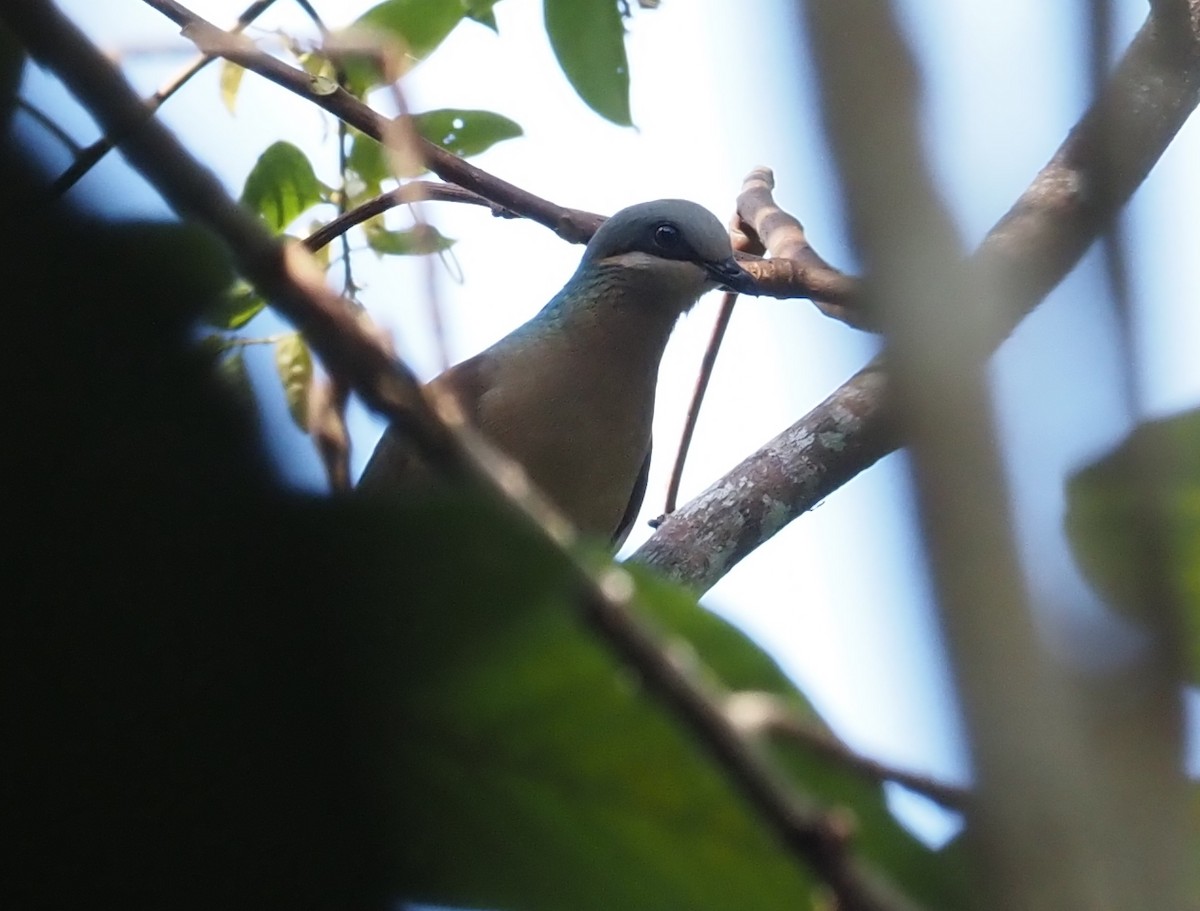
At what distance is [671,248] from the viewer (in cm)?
421

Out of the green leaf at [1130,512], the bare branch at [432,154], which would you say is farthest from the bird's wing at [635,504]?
the green leaf at [1130,512]

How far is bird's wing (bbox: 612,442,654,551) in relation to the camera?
4.09 m

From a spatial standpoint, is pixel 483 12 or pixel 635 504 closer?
pixel 483 12

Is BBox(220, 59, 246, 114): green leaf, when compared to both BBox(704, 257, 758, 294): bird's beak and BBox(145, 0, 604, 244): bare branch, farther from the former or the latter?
BBox(704, 257, 758, 294): bird's beak

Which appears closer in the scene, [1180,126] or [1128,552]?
[1128,552]

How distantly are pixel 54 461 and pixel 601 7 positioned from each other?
1.89 metres

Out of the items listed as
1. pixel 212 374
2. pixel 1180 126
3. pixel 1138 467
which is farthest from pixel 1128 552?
pixel 1180 126

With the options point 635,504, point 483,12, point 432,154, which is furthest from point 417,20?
point 635,504

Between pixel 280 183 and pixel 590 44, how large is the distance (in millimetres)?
798

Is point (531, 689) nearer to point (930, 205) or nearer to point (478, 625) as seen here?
point (478, 625)

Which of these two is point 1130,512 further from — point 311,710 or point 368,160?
point 368,160

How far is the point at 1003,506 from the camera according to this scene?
1.77 feet

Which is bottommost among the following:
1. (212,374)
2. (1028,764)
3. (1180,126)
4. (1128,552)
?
(1028,764)

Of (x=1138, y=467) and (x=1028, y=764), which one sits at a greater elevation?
(x=1138, y=467)
